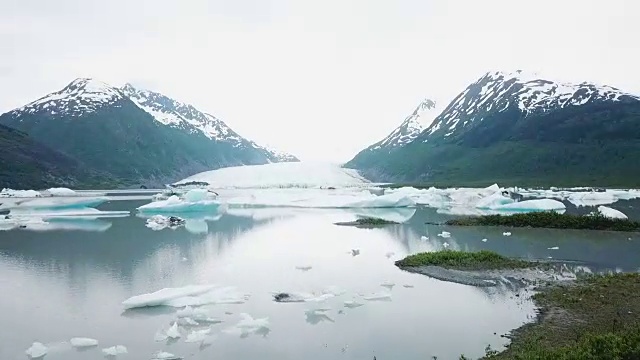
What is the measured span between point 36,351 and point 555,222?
1451 inches

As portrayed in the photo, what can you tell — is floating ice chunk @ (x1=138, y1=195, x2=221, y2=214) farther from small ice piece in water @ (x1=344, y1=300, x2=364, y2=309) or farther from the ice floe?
small ice piece in water @ (x1=344, y1=300, x2=364, y2=309)

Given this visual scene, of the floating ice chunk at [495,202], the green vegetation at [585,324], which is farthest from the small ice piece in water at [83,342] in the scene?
the floating ice chunk at [495,202]

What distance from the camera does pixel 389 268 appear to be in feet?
81.7

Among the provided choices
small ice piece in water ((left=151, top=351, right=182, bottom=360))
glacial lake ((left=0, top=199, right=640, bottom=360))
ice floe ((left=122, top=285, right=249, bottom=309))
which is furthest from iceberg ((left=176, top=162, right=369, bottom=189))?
small ice piece in water ((left=151, top=351, right=182, bottom=360))

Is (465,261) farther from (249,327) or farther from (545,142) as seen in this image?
(545,142)

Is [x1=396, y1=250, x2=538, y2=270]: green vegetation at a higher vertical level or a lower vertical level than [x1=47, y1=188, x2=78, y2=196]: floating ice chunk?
lower

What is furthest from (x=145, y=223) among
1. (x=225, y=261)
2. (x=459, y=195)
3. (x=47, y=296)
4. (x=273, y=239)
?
(x=459, y=195)

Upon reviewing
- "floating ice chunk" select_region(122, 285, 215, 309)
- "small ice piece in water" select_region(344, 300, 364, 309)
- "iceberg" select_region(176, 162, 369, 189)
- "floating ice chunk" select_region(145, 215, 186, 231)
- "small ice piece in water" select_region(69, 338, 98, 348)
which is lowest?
"small ice piece in water" select_region(344, 300, 364, 309)

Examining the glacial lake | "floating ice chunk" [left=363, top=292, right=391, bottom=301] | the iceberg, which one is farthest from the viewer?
the iceberg

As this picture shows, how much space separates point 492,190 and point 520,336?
205ft

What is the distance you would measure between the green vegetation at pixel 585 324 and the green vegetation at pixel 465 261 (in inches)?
159

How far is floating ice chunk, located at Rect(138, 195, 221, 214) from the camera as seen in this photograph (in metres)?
57.5

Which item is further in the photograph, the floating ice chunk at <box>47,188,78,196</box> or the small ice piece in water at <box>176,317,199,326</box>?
the floating ice chunk at <box>47,188,78,196</box>

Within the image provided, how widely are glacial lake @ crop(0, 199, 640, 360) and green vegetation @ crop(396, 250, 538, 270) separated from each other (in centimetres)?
124
